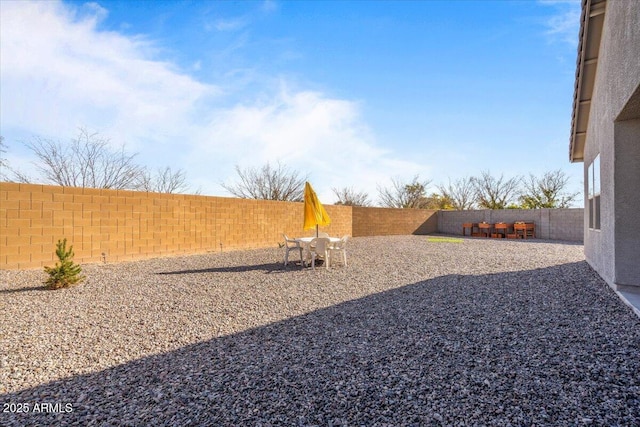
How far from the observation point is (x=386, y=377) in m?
2.46

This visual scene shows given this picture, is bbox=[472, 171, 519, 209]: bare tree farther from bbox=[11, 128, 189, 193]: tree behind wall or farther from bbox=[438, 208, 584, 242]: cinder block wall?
bbox=[11, 128, 189, 193]: tree behind wall

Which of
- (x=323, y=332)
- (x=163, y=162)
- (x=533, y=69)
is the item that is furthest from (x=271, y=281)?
(x=163, y=162)

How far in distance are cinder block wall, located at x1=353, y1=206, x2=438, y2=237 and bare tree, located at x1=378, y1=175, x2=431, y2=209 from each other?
276 inches

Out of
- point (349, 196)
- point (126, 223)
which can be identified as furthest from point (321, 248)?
point (349, 196)

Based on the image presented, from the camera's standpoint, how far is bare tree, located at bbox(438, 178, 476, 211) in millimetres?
27830

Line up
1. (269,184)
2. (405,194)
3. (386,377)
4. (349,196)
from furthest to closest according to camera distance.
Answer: (405,194), (349,196), (269,184), (386,377)

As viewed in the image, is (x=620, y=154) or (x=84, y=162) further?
A: (x=84, y=162)

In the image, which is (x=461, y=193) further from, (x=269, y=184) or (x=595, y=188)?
(x=595, y=188)

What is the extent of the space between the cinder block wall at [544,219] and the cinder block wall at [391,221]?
160cm

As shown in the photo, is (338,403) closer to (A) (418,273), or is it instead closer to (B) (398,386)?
(B) (398,386)

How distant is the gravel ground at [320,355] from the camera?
2.04 m

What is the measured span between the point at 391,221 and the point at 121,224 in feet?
48.8

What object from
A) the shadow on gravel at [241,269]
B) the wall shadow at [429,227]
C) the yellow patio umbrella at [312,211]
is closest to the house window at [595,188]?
the yellow patio umbrella at [312,211]

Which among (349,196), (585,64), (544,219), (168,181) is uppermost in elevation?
(585,64)
